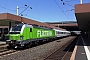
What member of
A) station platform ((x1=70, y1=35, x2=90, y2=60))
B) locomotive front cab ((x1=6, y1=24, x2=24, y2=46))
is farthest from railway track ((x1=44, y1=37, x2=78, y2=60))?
locomotive front cab ((x1=6, y1=24, x2=24, y2=46))

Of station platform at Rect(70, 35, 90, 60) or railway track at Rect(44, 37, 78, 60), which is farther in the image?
railway track at Rect(44, 37, 78, 60)

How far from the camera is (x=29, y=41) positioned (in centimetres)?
2023

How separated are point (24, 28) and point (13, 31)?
4.71ft

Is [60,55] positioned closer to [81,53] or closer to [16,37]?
[81,53]

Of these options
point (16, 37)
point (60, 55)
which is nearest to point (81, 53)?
point (60, 55)

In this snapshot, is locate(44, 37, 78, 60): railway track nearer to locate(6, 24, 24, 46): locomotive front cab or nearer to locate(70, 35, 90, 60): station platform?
locate(70, 35, 90, 60): station platform

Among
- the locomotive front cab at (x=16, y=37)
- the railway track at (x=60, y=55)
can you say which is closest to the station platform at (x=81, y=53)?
the railway track at (x=60, y=55)

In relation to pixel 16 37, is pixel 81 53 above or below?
below

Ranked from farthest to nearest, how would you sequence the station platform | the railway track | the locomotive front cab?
the locomotive front cab
the railway track
the station platform

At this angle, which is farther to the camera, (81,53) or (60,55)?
(60,55)

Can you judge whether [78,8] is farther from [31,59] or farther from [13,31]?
[13,31]

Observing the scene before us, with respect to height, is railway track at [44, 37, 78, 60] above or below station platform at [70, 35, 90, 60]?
below

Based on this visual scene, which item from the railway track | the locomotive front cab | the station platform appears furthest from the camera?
the locomotive front cab

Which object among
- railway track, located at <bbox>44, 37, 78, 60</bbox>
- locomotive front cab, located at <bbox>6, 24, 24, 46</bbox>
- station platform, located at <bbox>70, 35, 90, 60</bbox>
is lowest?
railway track, located at <bbox>44, 37, 78, 60</bbox>
